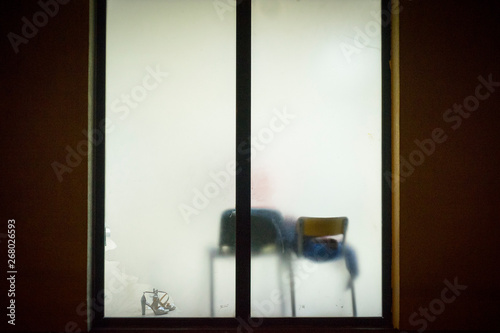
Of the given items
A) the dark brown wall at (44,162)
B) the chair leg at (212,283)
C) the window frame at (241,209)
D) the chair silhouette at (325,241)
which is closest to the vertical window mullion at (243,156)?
the window frame at (241,209)

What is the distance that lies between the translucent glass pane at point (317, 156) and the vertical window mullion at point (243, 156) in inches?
1.9

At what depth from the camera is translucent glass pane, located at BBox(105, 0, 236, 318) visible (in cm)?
225

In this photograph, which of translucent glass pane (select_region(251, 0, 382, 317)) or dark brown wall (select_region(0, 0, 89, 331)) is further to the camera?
translucent glass pane (select_region(251, 0, 382, 317))

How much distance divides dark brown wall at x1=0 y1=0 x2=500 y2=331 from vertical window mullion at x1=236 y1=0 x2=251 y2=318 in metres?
0.96

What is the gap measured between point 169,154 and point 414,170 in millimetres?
1563

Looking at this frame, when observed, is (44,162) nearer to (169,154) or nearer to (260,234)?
(169,154)

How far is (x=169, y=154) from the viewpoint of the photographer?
7.45ft

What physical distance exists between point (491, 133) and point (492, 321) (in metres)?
1.16

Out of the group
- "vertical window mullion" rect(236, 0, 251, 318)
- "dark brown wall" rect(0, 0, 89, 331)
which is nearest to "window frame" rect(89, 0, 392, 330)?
"vertical window mullion" rect(236, 0, 251, 318)

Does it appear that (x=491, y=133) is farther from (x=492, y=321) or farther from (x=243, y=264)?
(x=243, y=264)

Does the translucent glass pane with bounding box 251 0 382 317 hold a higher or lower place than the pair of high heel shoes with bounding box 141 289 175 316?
higher

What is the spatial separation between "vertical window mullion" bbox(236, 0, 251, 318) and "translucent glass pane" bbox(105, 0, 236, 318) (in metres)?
0.04

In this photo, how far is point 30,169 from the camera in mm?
2160

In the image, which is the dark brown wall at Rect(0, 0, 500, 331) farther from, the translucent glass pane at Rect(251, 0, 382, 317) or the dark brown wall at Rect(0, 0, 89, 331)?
the translucent glass pane at Rect(251, 0, 382, 317)
